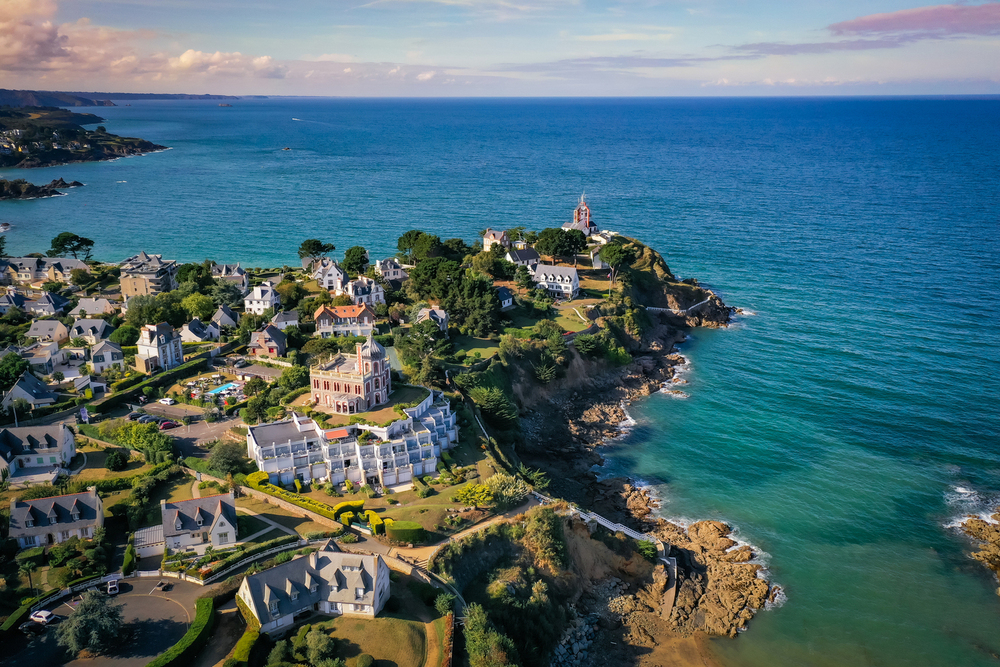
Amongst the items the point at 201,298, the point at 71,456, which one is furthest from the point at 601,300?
the point at 71,456

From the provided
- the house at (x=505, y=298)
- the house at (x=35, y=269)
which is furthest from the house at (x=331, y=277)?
the house at (x=35, y=269)

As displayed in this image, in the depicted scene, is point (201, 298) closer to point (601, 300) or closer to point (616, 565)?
point (601, 300)

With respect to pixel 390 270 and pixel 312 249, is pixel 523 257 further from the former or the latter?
pixel 312 249

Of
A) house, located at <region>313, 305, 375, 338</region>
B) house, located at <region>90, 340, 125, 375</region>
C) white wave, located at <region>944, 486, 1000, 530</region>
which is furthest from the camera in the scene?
house, located at <region>313, 305, 375, 338</region>

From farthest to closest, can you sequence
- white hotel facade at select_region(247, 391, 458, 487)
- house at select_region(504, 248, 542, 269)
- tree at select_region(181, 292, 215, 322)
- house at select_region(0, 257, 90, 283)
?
1. house at select_region(0, 257, 90, 283)
2. house at select_region(504, 248, 542, 269)
3. tree at select_region(181, 292, 215, 322)
4. white hotel facade at select_region(247, 391, 458, 487)

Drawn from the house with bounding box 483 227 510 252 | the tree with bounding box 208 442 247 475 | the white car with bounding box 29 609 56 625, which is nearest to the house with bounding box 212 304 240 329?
the tree with bounding box 208 442 247 475

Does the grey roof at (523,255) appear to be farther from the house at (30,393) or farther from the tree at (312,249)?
the house at (30,393)

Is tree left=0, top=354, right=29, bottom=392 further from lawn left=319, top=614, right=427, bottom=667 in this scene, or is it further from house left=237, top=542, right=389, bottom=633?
lawn left=319, top=614, right=427, bottom=667
